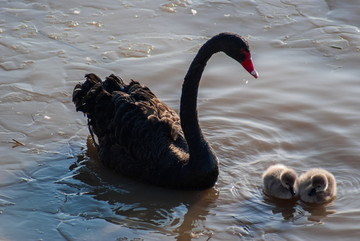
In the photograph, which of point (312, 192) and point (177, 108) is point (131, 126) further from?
point (312, 192)

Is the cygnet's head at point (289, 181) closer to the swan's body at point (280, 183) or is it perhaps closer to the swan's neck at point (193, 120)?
the swan's body at point (280, 183)

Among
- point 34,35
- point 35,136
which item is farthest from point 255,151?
point 34,35

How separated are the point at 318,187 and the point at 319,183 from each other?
4cm

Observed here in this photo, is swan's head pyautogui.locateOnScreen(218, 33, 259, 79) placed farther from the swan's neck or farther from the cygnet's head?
the cygnet's head

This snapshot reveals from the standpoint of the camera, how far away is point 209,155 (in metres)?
5.20

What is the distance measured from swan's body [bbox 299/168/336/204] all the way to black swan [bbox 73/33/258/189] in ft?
2.45

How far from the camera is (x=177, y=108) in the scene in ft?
21.8

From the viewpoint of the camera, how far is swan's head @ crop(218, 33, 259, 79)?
4746 mm

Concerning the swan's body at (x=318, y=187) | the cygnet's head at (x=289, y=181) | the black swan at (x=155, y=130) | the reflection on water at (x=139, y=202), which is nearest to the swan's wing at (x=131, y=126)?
the black swan at (x=155, y=130)

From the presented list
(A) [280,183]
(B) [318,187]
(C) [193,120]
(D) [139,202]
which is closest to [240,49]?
(C) [193,120]

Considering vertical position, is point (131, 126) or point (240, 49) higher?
point (240, 49)

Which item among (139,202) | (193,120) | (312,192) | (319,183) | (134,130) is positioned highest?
(193,120)

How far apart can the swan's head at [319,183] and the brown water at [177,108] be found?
0.56ft

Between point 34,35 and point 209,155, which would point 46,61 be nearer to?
point 34,35
